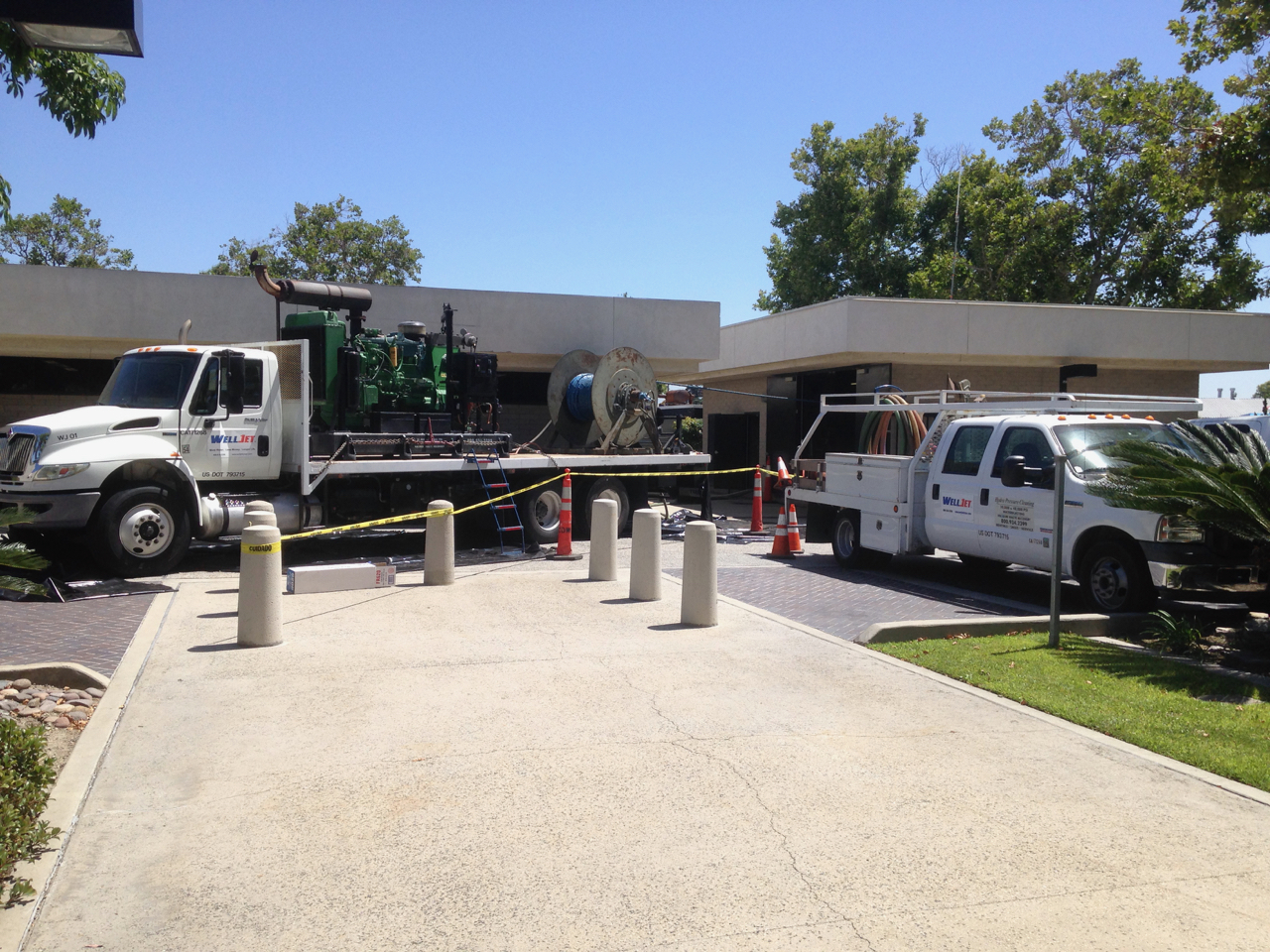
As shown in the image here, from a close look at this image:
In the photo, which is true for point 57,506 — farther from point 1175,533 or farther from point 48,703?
point 1175,533

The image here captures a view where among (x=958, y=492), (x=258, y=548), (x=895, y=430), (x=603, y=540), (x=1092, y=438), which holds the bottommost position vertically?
(x=603, y=540)

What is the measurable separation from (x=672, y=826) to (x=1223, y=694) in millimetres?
4672

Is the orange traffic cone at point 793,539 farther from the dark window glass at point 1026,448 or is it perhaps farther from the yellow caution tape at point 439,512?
the dark window glass at point 1026,448

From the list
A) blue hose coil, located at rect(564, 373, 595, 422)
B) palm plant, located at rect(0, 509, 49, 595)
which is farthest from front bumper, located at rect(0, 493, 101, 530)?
blue hose coil, located at rect(564, 373, 595, 422)

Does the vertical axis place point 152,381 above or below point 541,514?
above

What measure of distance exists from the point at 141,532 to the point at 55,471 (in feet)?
3.77

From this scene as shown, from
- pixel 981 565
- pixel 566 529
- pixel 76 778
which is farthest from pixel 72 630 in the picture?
pixel 981 565

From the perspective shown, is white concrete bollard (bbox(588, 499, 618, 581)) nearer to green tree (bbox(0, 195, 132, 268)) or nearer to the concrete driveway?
the concrete driveway

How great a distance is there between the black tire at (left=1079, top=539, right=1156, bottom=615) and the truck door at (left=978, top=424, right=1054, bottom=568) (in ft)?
1.64

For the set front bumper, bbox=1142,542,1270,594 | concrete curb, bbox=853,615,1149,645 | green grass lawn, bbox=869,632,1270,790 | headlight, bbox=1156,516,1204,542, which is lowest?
green grass lawn, bbox=869,632,1270,790

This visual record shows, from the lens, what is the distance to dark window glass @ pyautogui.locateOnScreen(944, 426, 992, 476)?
490 inches

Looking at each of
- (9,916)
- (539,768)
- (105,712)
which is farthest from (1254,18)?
(9,916)

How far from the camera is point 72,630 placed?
9.76 m

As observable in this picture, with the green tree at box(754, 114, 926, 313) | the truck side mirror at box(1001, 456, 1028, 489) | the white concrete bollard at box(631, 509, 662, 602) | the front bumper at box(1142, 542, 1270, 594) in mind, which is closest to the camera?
the front bumper at box(1142, 542, 1270, 594)
